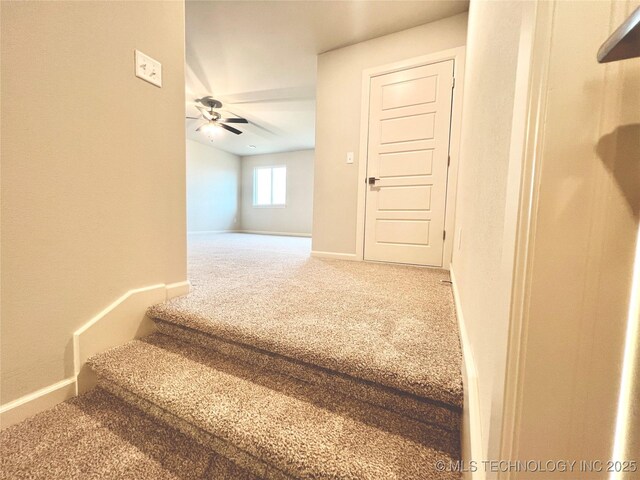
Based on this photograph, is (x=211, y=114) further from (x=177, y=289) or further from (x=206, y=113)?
(x=177, y=289)

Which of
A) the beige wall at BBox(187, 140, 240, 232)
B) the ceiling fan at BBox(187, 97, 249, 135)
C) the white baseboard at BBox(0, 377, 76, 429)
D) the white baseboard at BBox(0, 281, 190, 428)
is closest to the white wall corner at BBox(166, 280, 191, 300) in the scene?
the white baseboard at BBox(0, 281, 190, 428)

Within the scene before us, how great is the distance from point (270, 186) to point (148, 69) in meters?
6.63

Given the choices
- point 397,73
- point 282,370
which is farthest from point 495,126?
point 397,73

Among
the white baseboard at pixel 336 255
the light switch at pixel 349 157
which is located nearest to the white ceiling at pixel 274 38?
the light switch at pixel 349 157

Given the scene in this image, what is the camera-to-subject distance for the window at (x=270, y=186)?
752 cm

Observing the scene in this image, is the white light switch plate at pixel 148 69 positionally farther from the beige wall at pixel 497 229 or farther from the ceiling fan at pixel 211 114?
the ceiling fan at pixel 211 114

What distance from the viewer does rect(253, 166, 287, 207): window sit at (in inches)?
296

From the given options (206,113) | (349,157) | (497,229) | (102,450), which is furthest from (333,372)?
(206,113)

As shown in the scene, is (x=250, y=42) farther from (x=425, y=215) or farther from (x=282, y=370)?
(x=282, y=370)

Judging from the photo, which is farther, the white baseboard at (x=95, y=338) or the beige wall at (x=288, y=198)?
the beige wall at (x=288, y=198)

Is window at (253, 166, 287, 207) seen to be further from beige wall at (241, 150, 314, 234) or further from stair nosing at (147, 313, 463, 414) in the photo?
stair nosing at (147, 313, 463, 414)

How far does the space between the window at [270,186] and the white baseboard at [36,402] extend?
21.7 ft

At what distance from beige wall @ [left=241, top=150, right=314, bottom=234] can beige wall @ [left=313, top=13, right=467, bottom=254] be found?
4051 millimetres

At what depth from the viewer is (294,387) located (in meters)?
0.86
